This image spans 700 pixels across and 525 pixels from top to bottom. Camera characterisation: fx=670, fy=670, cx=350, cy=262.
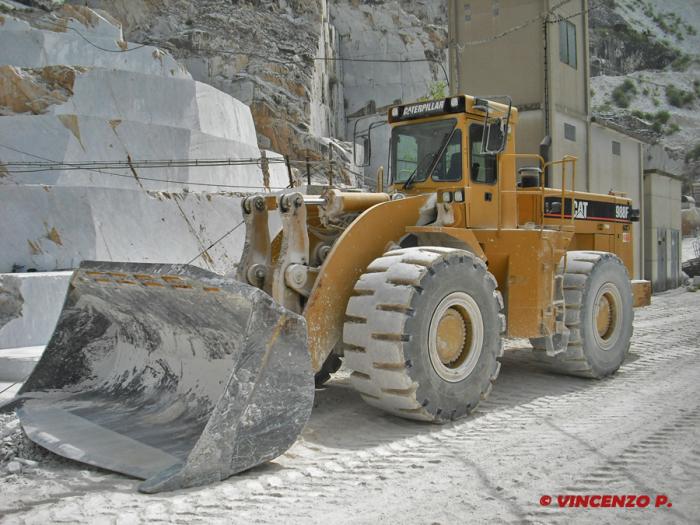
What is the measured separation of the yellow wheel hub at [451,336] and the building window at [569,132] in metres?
9.04

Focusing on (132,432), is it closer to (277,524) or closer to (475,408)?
(277,524)

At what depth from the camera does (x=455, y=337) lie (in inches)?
225

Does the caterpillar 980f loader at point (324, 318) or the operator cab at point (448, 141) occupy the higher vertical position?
the operator cab at point (448, 141)

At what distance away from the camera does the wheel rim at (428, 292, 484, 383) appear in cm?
545

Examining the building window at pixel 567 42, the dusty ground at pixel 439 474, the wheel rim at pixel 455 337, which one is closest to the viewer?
the dusty ground at pixel 439 474

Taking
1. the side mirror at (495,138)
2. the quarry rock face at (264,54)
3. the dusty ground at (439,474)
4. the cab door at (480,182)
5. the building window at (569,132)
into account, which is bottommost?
the dusty ground at (439,474)

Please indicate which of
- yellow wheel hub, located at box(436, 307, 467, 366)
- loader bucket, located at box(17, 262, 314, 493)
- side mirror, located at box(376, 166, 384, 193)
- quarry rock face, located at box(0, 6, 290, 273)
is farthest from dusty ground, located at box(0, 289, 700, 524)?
quarry rock face, located at box(0, 6, 290, 273)

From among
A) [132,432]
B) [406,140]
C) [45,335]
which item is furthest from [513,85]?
[132,432]

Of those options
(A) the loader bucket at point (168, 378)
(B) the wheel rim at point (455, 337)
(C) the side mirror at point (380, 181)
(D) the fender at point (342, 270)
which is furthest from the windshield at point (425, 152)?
(A) the loader bucket at point (168, 378)

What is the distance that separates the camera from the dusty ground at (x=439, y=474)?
3.61m

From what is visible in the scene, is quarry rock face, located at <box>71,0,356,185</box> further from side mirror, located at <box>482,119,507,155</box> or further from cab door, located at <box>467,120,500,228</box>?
side mirror, located at <box>482,119,507,155</box>

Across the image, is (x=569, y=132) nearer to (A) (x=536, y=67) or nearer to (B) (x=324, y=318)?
(A) (x=536, y=67)

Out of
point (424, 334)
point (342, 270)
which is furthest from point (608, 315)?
point (342, 270)

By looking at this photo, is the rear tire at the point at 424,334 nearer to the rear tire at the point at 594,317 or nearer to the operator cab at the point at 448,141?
the operator cab at the point at 448,141
